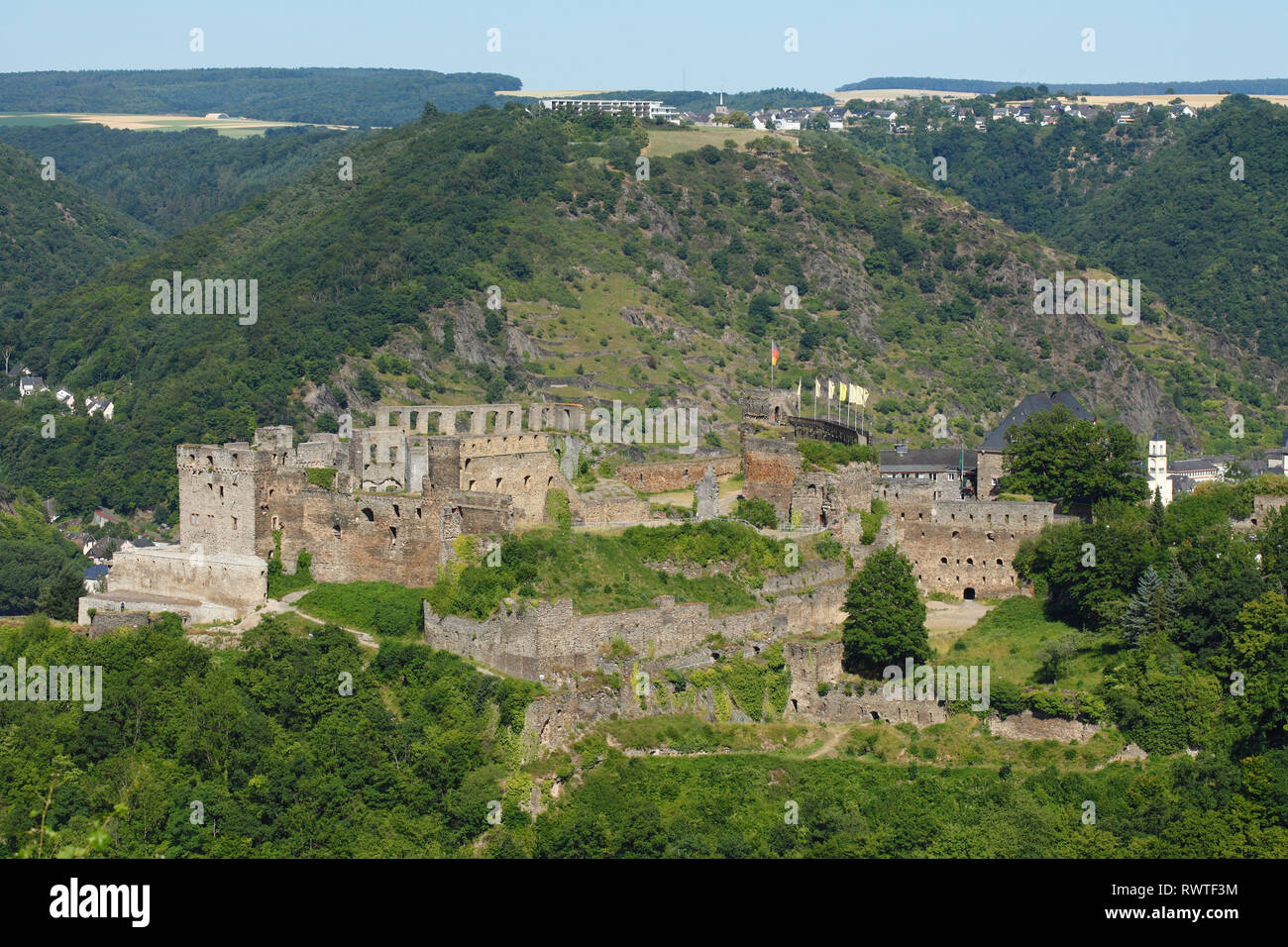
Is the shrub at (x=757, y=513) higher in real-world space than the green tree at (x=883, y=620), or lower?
higher

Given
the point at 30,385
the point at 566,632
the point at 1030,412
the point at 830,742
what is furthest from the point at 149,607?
the point at 30,385

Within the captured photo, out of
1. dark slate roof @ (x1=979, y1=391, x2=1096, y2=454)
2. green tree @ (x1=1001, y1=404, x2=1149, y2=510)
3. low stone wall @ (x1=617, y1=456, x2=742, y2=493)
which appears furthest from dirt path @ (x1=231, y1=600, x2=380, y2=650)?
dark slate roof @ (x1=979, y1=391, x2=1096, y2=454)

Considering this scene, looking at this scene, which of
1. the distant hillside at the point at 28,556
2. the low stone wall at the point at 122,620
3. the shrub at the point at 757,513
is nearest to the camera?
the low stone wall at the point at 122,620

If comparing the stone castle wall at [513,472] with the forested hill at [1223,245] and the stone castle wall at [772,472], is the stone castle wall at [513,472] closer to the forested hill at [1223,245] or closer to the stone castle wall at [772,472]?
the stone castle wall at [772,472]

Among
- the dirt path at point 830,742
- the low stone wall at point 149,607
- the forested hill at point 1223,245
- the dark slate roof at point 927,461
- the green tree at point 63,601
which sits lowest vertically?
the dirt path at point 830,742

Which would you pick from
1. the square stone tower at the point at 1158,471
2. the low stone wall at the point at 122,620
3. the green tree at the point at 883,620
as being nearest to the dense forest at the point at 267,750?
the low stone wall at the point at 122,620

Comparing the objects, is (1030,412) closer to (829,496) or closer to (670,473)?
(829,496)
